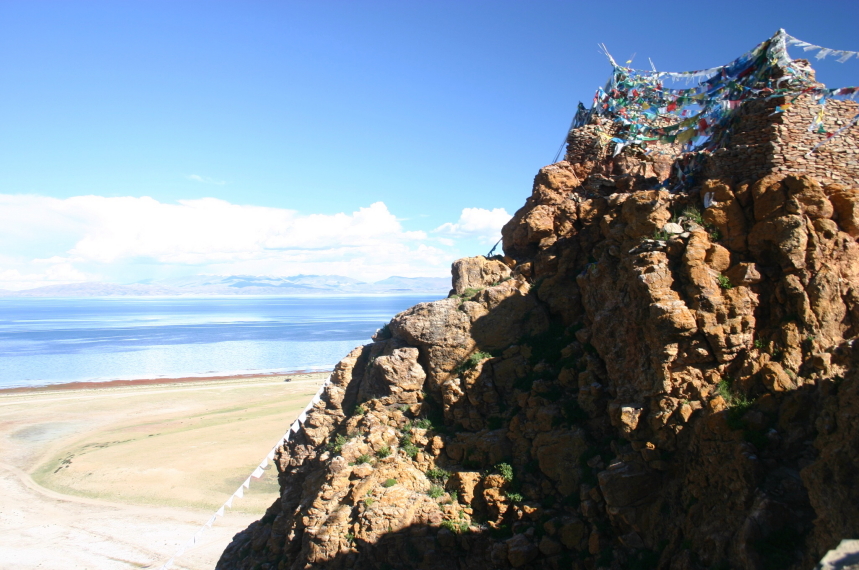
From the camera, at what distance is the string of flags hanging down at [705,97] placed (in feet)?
31.6

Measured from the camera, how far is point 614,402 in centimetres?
870

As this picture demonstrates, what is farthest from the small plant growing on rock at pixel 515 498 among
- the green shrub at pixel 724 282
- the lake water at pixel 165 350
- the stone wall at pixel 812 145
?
the lake water at pixel 165 350

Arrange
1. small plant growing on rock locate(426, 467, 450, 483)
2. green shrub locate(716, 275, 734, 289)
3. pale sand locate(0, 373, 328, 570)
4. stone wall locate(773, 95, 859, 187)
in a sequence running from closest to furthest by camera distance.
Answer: green shrub locate(716, 275, 734, 289) → stone wall locate(773, 95, 859, 187) → small plant growing on rock locate(426, 467, 450, 483) → pale sand locate(0, 373, 328, 570)

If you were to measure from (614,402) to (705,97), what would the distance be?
27.2 ft

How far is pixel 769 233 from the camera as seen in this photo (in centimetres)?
813

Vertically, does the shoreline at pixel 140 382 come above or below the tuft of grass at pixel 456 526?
below

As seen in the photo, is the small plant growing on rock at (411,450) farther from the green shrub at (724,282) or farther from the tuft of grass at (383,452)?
the green shrub at (724,282)

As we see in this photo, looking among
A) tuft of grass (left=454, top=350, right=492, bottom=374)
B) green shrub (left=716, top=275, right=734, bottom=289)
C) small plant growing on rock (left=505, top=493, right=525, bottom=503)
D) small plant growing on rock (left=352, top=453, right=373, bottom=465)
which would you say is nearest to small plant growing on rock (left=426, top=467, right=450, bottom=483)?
small plant growing on rock (left=352, top=453, right=373, bottom=465)

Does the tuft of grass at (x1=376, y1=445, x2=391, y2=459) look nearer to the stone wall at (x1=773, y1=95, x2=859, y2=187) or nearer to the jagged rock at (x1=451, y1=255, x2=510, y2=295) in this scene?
the jagged rock at (x1=451, y1=255, x2=510, y2=295)

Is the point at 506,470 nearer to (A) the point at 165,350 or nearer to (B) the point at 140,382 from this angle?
(B) the point at 140,382

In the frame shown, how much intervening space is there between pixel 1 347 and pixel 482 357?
101 metres

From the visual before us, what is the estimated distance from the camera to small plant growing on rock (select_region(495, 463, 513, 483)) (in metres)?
9.66

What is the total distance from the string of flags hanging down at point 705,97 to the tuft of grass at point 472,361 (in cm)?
601

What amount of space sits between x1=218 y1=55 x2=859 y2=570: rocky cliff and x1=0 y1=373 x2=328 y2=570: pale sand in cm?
1242
